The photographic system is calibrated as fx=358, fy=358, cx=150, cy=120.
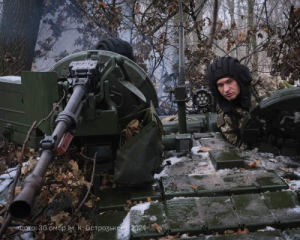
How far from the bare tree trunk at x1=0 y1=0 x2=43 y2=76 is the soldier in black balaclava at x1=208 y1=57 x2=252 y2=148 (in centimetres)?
412

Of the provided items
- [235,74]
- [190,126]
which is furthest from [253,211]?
[190,126]

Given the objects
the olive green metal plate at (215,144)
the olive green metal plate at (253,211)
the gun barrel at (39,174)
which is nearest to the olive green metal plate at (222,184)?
the olive green metal plate at (253,211)

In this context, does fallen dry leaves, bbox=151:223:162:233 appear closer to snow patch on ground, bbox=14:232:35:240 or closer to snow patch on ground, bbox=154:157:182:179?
snow patch on ground, bbox=154:157:182:179

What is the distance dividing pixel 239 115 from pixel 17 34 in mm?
4782

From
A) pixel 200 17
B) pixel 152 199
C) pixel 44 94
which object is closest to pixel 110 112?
pixel 44 94

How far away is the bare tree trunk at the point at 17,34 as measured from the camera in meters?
6.94

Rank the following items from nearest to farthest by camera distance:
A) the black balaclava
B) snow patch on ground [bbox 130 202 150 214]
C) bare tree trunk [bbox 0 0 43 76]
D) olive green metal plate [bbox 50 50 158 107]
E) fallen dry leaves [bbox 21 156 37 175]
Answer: snow patch on ground [bbox 130 202 150 214], fallen dry leaves [bbox 21 156 37 175], olive green metal plate [bbox 50 50 158 107], the black balaclava, bare tree trunk [bbox 0 0 43 76]

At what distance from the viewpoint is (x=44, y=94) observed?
126 inches

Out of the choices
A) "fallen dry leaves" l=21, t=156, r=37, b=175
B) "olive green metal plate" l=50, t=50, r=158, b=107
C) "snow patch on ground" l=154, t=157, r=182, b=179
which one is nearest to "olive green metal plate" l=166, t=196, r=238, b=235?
"snow patch on ground" l=154, t=157, r=182, b=179

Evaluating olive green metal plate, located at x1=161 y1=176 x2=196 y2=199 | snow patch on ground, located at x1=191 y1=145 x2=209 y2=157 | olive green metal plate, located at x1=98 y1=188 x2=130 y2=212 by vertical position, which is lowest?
olive green metal plate, located at x1=98 y1=188 x2=130 y2=212

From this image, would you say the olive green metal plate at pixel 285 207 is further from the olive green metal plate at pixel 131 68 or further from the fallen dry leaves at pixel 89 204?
the olive green metal plate at pixel 131 68

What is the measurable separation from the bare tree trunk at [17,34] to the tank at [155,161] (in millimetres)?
3423

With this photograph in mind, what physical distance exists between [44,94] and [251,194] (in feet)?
6.62

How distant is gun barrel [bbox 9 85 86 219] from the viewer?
4.48ft
